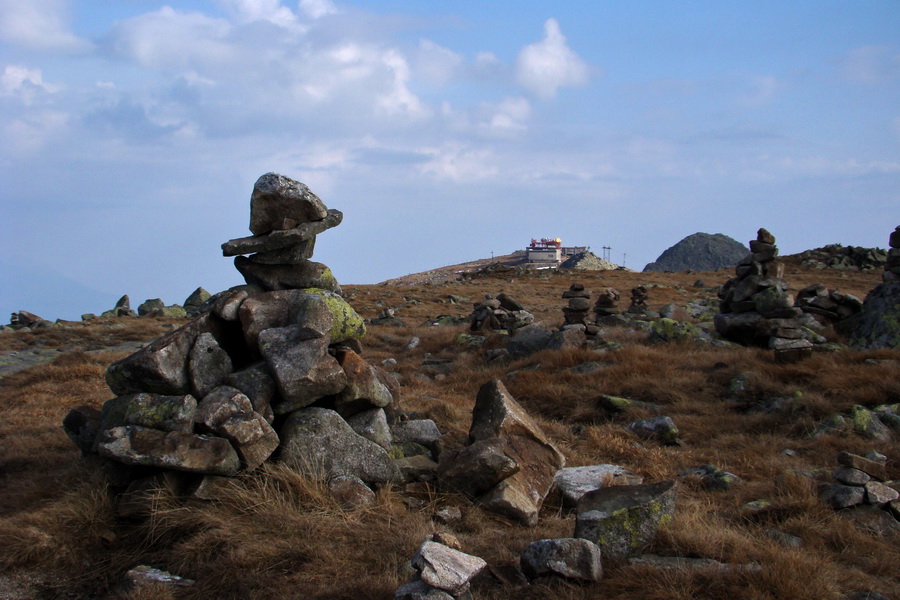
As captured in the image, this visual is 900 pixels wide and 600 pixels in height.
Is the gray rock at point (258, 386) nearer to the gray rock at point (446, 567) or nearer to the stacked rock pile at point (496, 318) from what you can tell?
the gray rock at point (446, 567)

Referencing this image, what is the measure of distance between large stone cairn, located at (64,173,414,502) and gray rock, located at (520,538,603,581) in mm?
2428

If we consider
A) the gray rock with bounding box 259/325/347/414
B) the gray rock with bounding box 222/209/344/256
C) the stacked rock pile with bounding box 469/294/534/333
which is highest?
the gray rock with bounding box 222/209/344/256

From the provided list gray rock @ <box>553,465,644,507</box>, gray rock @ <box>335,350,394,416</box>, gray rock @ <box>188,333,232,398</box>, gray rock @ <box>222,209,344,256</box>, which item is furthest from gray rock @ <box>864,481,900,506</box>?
gray rock @ <box>188,333,232,398</box>

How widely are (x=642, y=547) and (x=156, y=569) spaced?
155 inches

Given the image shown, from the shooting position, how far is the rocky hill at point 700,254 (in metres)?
96.6

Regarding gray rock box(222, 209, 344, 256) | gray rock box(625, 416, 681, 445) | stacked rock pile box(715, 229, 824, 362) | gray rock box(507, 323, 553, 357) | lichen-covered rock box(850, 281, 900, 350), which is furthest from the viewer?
gray rock box(507, 323, 553, 357)

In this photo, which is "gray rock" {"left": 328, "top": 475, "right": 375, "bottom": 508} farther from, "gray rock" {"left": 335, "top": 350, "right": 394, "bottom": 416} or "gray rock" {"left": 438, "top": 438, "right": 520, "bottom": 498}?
"gray rock" {"left": 335, "top": 350, "right": 394, "bottom": 416}

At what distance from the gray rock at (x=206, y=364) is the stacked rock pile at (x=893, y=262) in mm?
15727

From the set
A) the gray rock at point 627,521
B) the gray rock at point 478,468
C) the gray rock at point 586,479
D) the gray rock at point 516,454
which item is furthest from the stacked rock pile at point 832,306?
the gray rock at point 627,521

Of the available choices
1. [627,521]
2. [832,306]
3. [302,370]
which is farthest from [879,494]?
[832,306]

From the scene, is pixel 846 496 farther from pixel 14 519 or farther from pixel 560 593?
pixel 14 519

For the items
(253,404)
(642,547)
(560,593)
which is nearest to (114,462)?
(253,404)

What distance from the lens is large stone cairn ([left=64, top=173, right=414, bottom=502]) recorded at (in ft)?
20.7

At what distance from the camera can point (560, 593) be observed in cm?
439
